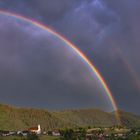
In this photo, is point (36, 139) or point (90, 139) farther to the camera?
point (90, 139)

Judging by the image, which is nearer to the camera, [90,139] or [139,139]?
[139,139]

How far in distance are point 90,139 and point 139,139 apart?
44.4 metres

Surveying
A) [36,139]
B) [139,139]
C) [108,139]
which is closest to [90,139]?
[108,139]

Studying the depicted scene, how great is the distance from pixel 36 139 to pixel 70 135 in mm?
22331

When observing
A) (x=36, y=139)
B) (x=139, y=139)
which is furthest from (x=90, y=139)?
(x=139, y=139)

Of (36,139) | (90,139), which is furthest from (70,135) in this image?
(36,139)

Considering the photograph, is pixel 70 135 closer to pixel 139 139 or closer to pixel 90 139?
pixel 90 139

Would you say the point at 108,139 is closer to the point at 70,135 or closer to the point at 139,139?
the point at 70,135

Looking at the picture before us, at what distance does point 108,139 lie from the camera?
185000 millimetres

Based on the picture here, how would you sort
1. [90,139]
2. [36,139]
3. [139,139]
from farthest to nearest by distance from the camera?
1. [90,139]
2. [36,139]
3. [139,139]

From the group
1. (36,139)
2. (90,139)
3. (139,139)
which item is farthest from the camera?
(90,139)

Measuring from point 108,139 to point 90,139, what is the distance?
32.9 feet

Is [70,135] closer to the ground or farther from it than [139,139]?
farther from it

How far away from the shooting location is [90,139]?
182000 millimetres
